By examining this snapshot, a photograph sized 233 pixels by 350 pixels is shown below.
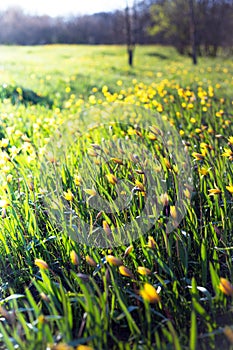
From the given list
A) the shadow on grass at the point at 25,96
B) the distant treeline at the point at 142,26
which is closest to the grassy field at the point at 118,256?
the shadow on grass at the point at 25,96

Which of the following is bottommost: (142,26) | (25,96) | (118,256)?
(118,256)

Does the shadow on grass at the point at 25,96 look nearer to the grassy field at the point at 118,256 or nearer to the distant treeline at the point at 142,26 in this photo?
the grassy field at the point at 118,256

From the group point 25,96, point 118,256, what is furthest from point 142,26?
point 118,256

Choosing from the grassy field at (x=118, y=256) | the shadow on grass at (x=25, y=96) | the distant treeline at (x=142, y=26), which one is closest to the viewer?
the grassy field at (x=118, y=256)

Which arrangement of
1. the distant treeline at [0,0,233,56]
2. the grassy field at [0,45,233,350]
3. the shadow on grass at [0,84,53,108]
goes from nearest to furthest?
the grassy field at [0,45,233,350] < the shadow on grass at [0,84,53,108] < the distant treeline at [0,0,233,56]

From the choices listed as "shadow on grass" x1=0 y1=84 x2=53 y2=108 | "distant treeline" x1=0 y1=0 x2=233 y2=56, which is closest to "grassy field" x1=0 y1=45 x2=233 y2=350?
"shadow on grass" x1=0 y1=84 x2=53 y2=108

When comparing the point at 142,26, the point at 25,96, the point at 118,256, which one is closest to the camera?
the point at 118,256

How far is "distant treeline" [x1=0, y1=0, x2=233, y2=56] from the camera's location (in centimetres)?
2730

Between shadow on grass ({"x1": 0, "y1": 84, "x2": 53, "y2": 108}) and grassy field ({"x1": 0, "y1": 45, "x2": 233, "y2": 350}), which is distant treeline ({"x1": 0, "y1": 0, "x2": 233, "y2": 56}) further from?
grassy field ({"x1": 0, "y1": 45, "x2": 233, "y2": 350})

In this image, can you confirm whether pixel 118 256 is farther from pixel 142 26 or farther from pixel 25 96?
pixel 142 26

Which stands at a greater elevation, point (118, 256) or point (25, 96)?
point (25, 96)

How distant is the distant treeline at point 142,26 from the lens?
2730cm

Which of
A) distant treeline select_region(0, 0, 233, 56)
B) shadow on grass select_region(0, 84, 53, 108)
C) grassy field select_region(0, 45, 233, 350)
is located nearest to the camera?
grassy field select_region(0, 45, 233, 350)

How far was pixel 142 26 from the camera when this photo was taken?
3756cm
